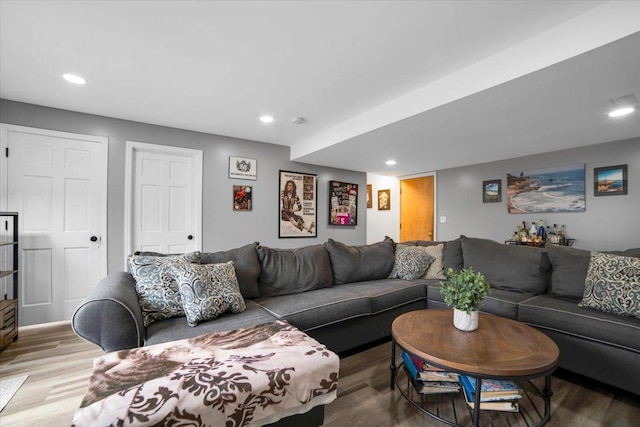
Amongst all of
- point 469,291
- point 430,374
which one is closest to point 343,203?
point 469,291

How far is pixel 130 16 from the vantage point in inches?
64.9

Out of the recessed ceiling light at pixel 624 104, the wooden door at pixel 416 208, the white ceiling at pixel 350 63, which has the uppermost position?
the white ceiling at pixel 350 63

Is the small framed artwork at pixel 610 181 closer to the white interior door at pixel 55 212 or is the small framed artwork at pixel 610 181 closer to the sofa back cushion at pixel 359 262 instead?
the sofa back cushion at pixel 359 262

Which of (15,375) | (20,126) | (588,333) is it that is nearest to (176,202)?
(20,126)

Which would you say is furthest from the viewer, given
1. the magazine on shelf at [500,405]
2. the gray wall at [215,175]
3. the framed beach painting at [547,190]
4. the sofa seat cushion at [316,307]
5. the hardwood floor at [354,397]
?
the framed beach painting at [547,190]

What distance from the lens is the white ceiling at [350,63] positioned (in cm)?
158

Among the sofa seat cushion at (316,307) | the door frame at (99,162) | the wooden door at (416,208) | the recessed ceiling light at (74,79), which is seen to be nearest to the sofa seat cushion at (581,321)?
the sofa seat cushion at (316,307)

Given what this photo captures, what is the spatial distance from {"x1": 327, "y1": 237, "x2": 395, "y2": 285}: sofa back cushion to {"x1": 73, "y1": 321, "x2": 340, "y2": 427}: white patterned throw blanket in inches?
57.0

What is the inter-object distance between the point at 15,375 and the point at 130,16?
266 cm

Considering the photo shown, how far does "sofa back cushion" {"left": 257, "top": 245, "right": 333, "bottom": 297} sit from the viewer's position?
2504 millimetres

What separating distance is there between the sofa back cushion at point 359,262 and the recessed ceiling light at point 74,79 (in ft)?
8.94

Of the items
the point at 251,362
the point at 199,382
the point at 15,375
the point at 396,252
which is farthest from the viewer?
the point at 396,252

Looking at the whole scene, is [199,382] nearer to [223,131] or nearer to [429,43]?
[429,43]

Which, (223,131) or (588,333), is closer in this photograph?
(588,333)
